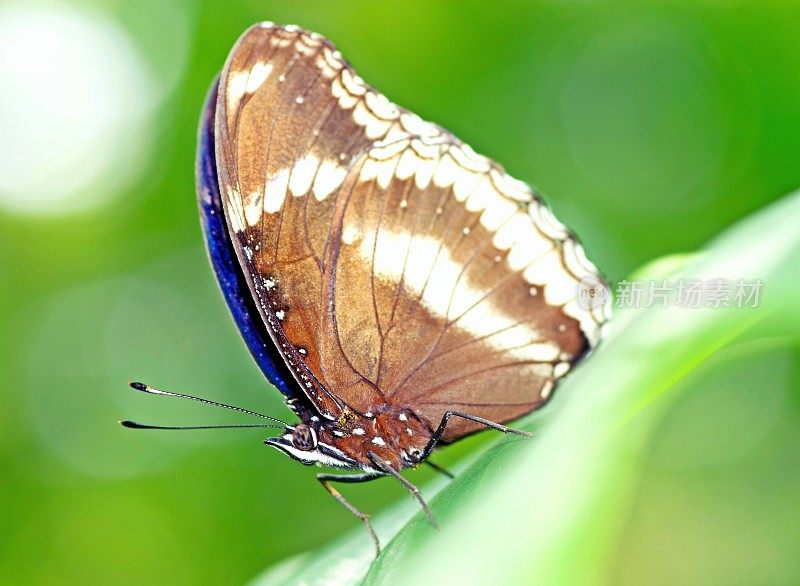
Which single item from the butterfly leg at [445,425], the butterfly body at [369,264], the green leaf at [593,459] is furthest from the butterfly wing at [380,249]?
the green leaf at [593,459]

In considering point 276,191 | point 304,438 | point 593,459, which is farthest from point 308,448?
point 593,459

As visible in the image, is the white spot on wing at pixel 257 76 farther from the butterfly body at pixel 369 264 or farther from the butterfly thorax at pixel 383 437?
the butterfly thorax at pixel 383 437

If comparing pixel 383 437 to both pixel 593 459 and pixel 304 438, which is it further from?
pixel 593 459

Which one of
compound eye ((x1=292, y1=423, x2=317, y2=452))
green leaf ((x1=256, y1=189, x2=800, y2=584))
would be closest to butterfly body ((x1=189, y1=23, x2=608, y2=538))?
compound eye ((x1=292, y1=423, x2=317, y2=452))

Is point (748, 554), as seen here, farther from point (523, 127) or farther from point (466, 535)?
point (523, 127)

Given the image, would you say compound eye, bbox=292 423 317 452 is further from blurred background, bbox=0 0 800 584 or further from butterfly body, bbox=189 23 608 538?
blurred background, bbox=0 0 800 584
